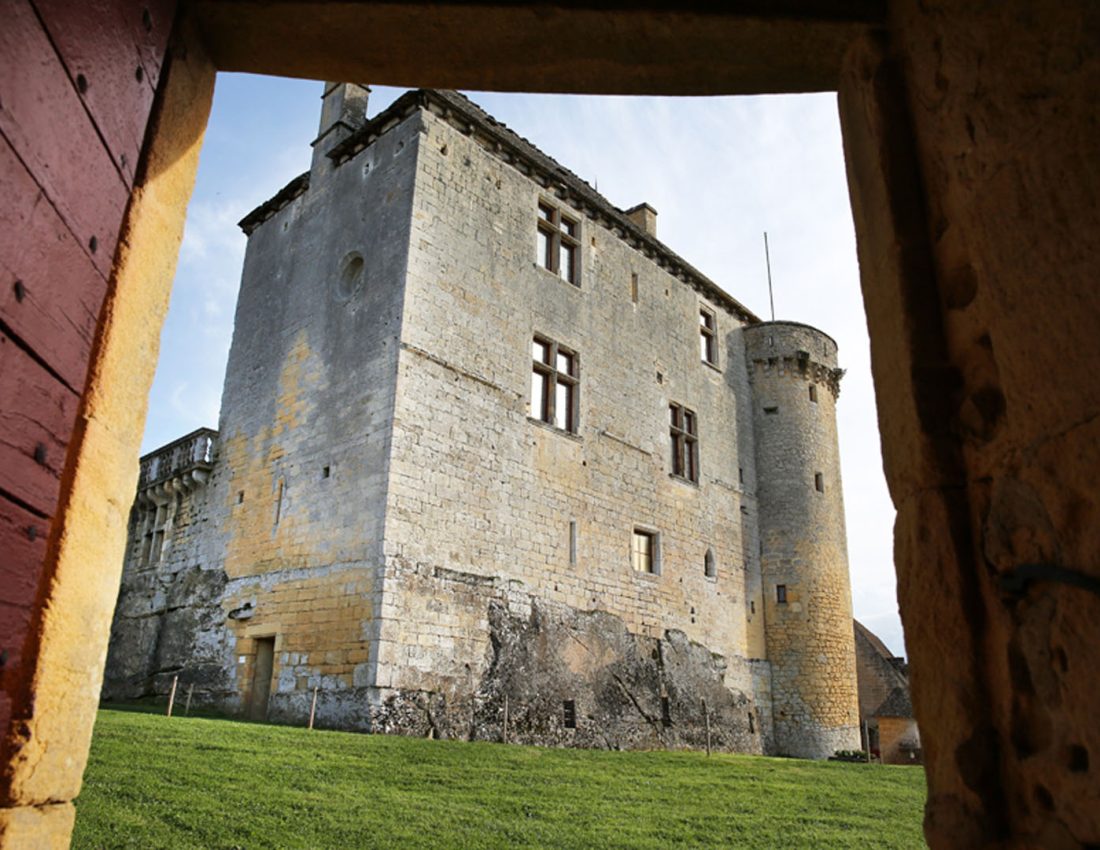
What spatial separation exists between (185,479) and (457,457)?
5941 mm

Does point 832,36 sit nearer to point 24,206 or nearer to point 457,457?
point 24,206

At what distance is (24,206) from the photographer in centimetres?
137

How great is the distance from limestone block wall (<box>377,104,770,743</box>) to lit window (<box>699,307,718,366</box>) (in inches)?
17.2

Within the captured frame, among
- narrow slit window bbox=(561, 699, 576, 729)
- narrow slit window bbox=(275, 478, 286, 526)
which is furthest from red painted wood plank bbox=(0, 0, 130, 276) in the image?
narrow slit window bbox=(561, 699, 576, 729)

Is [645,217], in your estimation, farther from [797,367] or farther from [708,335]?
[797,367]

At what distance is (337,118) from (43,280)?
46.9 feet

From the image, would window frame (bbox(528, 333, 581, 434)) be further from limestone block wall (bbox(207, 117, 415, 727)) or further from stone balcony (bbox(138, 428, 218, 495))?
stone balcony (bbox(138, 428, 218, 495))

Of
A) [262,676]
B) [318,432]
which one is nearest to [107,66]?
[318,432]

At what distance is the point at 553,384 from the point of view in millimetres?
13969

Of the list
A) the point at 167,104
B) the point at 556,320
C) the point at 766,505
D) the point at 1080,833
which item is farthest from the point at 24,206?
the point at 766,505

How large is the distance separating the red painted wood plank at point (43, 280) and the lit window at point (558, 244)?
42.8 ft

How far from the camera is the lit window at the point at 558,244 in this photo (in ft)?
48.4

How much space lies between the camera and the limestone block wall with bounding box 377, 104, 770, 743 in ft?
36.4

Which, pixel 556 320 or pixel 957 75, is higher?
pixel 556 320
